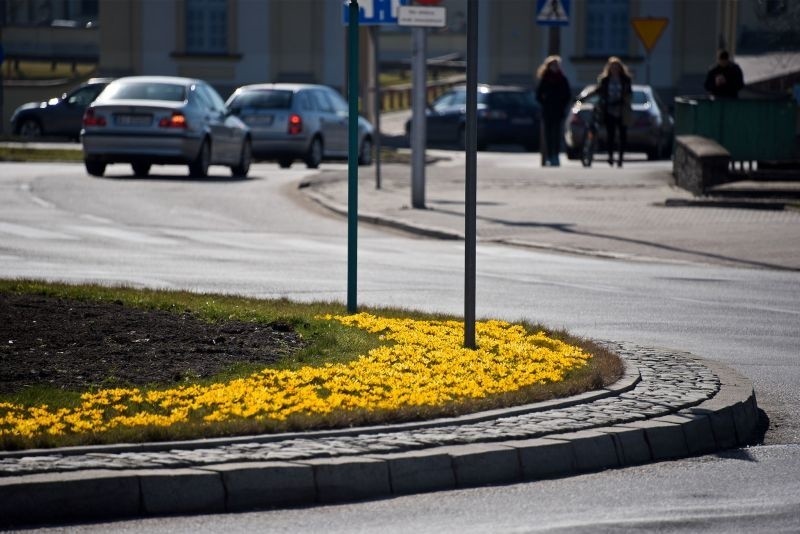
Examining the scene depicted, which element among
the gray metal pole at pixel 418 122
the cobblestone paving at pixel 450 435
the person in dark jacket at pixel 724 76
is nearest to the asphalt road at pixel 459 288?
the cobblestone paving at pixel 450 435

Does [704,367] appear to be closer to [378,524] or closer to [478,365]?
[478,365]

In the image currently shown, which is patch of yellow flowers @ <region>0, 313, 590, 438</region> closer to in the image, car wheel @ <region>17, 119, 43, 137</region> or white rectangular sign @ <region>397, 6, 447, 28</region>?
white rectangular sign @ <region>397, 6, 447, 28</region>

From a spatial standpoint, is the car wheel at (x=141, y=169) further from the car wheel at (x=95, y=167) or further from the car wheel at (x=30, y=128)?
the car wheel at (x=30, y=128)

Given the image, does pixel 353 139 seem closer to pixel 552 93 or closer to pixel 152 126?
A: pixel 152 126

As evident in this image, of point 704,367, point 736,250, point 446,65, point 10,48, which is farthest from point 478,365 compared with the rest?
point 10,48

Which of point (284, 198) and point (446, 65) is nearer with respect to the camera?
point (284, 198)

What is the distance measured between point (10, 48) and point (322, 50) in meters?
29.6

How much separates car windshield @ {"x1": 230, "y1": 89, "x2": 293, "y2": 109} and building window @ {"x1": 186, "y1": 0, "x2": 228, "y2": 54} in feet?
61.8

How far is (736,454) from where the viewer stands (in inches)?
317

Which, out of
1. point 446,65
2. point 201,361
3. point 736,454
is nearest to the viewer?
point 736,454

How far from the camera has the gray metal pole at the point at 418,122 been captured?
2273 cm

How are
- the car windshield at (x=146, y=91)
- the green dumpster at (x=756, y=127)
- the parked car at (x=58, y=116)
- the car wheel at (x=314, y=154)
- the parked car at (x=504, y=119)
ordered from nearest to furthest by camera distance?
the green dumpster at (x=756, y=127) < the car windshield at (x=146, y=91) < the car wheel at (x=314, y=154) < the parked car at (x=504, y=119) < the parked car at (x=58, y=116)

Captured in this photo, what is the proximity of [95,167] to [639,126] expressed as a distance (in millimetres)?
12711

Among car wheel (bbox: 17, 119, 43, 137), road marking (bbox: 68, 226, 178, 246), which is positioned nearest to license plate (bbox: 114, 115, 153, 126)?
road marking (bbox: 68, 226, 178, 246)
